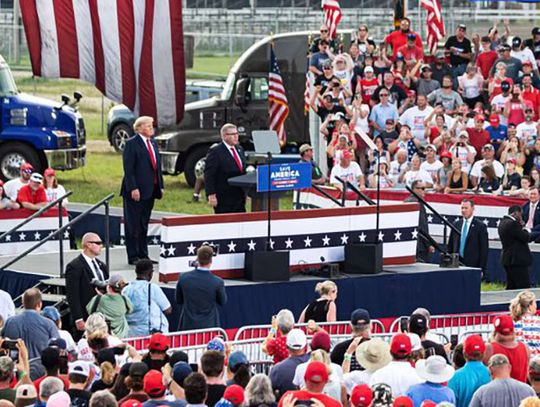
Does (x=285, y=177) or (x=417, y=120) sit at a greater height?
(x=285, y=177)

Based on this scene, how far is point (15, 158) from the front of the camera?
34031 millimetres

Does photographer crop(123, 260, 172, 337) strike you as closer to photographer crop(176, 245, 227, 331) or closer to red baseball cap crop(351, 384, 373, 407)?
photographer crop(176, 245, 227, 331)

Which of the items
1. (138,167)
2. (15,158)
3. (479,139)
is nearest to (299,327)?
(138,167)

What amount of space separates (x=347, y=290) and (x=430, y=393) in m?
8.13

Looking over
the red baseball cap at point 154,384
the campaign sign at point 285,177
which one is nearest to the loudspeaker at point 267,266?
the campaign sign at point 285,177

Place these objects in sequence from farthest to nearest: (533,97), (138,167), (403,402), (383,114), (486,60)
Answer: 1. (486,60)
2. (533,97)
3. (383,114)
4. (138,167)
5. (403,402)

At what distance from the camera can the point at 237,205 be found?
2186 centimetres

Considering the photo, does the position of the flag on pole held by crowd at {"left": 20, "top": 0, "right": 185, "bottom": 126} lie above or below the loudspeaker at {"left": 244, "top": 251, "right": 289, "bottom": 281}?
above

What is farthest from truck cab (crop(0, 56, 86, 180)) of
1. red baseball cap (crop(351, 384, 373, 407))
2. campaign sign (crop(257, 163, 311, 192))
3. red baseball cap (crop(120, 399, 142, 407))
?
red baseball cap (crop(351, 384, 373, 407))

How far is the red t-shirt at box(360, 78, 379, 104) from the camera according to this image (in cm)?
3250

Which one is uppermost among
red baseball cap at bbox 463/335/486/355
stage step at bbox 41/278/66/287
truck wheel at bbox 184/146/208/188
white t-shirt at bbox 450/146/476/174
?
red baseball cap at bbox 463/335/486/355

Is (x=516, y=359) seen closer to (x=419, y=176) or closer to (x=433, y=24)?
(x=419, y=176)

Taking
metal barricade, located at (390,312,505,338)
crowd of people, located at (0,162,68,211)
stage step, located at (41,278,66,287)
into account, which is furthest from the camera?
crowd of people, located at (0,162,68,211)

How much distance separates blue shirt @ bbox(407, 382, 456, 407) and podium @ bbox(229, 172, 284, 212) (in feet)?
27.4
